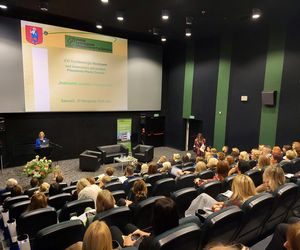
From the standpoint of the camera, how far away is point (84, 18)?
785cm

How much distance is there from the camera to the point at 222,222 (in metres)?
2.10

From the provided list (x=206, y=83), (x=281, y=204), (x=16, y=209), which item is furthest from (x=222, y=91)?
(x=16, y=209)

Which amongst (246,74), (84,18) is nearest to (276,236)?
(246,74)

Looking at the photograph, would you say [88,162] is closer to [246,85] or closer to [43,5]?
[43,5]

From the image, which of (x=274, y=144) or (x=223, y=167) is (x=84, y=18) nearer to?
(x=223, y=167)

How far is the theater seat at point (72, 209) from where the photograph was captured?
296 centimetres

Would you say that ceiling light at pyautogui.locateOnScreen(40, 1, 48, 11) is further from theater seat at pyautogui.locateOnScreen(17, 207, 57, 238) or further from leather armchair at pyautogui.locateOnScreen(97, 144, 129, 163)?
theater seat at pyautogui.locateOnScreen(17, 207, 57, 238)

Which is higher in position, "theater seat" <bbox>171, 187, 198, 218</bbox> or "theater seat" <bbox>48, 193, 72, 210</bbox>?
"theater seat" <bbox>171, 187, 198, 218</bbox>

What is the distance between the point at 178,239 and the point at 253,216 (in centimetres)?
116

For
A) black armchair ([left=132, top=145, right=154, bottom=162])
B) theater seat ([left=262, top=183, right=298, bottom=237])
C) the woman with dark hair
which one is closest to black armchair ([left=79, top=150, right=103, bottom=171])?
black armchair ([left=132, top=145, right=154, bottom=162])

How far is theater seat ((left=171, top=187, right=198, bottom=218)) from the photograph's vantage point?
301 cm

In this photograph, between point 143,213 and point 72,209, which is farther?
point 72,209

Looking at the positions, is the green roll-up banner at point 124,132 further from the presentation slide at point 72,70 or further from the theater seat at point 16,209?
the theater seat at point 16,209

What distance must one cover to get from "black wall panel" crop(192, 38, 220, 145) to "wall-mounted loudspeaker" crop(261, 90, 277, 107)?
84.8 inches
